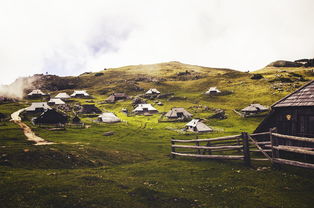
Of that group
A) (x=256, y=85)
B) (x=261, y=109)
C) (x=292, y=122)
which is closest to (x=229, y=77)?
(x=256, y=85)

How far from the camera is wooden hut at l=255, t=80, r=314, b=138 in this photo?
17.7 meters

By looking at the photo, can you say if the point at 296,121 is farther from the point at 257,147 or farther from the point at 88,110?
the point at 88,110

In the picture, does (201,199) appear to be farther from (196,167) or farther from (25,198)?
(25,198)

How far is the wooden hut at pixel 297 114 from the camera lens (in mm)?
17656

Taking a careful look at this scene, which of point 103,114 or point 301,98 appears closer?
point 301,98

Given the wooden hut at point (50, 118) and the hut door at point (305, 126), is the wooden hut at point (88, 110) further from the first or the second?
the hut door at point (305, 126)

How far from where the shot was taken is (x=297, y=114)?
1861 centimetres

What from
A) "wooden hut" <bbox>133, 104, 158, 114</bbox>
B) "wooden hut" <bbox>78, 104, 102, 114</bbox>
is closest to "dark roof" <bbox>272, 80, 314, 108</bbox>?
"wooden hut" <bbox>133, 104, 158, 114</bbox>

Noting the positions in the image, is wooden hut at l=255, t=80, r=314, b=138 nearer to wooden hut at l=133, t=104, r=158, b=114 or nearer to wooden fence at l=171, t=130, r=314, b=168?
wooden fence at l=171, t=130, r=314, b=168

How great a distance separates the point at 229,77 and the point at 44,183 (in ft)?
512

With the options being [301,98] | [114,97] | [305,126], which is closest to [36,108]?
[114,97]

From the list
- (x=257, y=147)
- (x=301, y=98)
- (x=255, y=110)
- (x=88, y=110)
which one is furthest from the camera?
(x=88, y=110)

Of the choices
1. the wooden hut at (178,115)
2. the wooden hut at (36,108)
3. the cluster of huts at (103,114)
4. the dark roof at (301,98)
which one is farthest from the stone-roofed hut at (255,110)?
the wooden hut at (36,108)

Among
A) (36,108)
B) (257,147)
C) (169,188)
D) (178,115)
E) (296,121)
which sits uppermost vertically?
(36,108)
